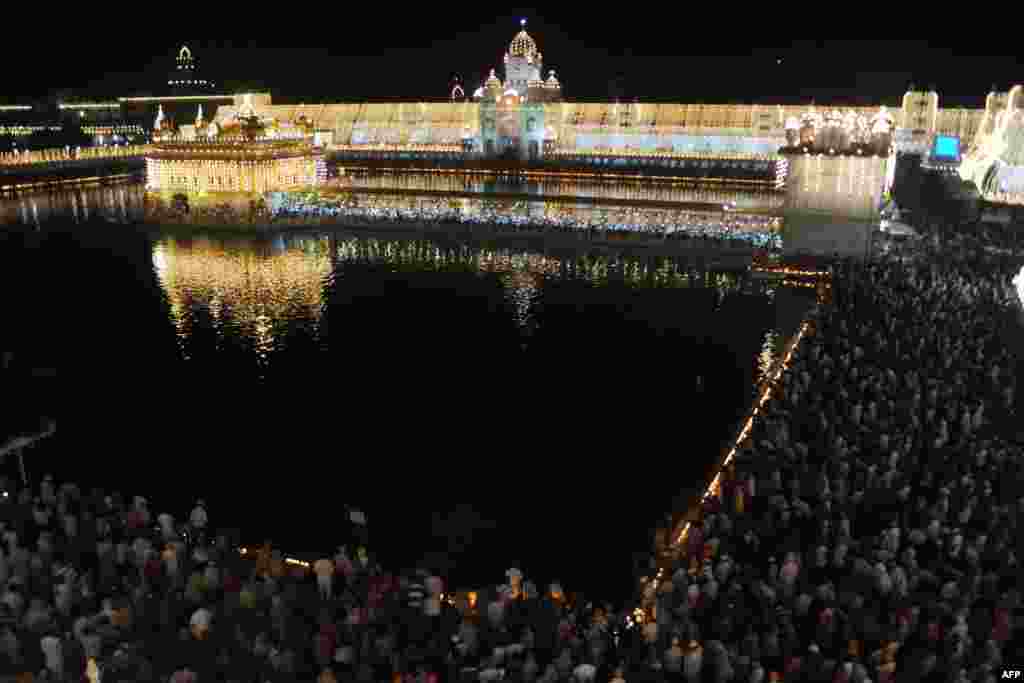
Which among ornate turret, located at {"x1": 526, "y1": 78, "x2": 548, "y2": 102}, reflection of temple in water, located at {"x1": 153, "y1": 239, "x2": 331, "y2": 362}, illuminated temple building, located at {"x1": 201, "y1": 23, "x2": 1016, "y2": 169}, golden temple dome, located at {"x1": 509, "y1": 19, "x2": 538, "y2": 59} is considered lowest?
reflection of temple in water, located at {"x1": 153, "y1": 239, "x2": 331, "y2": 362}

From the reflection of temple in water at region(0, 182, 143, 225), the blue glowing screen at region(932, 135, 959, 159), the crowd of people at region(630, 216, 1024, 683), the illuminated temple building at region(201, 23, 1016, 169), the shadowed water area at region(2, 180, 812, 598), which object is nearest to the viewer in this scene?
the crowd of people at region(630, 216, 1024, 683)

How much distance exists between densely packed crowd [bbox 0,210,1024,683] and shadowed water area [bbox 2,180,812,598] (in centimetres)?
102

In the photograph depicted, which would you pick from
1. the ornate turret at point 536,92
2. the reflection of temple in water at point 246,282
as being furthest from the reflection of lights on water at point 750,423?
the ornate turret at point 536,92

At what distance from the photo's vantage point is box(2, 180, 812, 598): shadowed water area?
11.5 meters

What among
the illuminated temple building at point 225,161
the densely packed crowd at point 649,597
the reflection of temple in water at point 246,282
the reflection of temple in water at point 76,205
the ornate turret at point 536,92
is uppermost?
the ornate turret at point 536,92

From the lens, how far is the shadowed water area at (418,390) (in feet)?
37.8

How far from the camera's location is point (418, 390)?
1605 centimetres

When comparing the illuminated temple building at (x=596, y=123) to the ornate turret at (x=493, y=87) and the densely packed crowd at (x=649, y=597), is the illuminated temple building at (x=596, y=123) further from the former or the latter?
Result: the densely packed crowd at (x=649, y=597)

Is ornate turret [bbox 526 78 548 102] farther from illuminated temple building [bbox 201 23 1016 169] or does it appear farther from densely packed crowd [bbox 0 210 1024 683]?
densely packed crowd [bbox 0 210 1024 683]

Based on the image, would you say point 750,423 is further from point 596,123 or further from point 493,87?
point 596,123

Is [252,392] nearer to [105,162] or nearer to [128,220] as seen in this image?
[128,220]

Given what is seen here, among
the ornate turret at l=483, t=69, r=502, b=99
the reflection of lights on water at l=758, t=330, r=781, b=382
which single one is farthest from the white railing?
the reflection of lights on water at l=758, t=330, r=781, b=382

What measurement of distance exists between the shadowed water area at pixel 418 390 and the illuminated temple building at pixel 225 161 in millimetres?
12802

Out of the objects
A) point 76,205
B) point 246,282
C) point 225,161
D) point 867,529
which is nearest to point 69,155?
point 76,205
